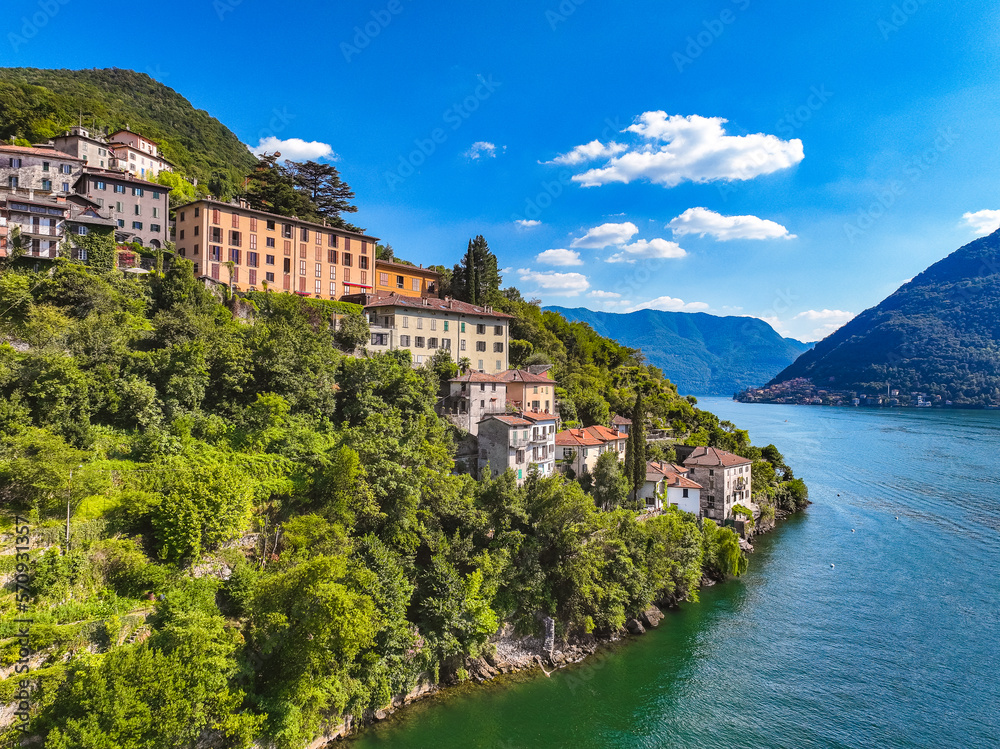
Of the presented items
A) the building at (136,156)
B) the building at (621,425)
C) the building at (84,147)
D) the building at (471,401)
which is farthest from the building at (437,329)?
the building at (136,156)

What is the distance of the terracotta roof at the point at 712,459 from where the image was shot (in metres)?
43.4

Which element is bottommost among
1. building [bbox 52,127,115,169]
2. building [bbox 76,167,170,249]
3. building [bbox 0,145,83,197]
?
building [bbox 76,167,170,249]

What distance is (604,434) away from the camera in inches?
1677

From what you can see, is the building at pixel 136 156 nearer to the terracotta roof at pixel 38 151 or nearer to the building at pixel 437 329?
the terracotta roof at pixel 38 151

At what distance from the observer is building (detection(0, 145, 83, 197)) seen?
129ft

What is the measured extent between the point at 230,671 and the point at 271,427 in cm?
1132

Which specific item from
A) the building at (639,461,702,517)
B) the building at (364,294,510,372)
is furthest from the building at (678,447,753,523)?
the building at (364,294,510,372)

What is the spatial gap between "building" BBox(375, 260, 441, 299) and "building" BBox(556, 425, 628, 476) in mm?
19360

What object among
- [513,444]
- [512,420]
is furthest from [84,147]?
[513,444]

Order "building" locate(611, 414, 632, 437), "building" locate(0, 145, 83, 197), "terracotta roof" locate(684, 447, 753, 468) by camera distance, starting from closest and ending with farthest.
Result: 1. "building" locate(0, 145, 83, 197)
2. "terracotta roof" locate(684, 447, 753, 468)
3. "building" locate(611, 414, 632, 437)

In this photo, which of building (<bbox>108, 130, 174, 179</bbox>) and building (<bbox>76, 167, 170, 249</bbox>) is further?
building (<bbox>108, 130, 174, 179</bbox>)

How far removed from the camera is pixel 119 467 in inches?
816

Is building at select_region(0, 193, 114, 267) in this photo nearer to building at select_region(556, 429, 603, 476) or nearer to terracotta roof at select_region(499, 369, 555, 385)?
terracotta roof at select_region(499, 369, 555, 385)

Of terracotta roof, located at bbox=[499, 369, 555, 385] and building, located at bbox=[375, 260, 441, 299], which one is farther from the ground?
building, located at bbox=[375, 260, 441, 299]
